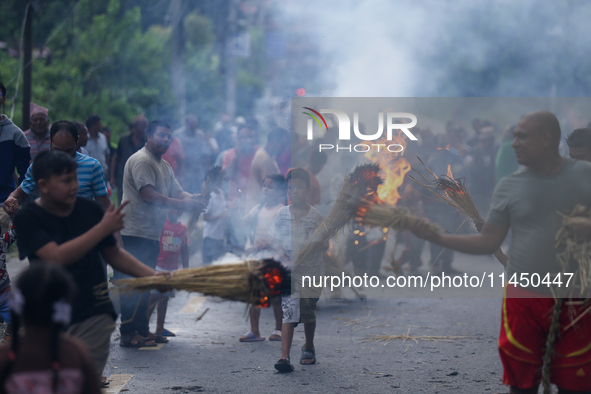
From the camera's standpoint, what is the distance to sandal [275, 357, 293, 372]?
188 inches

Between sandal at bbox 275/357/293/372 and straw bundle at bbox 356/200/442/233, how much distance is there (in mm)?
1716

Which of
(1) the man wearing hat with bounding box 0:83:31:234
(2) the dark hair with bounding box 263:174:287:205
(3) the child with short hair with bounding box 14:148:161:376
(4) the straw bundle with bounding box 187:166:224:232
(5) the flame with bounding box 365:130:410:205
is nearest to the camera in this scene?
(3) the child with short hair with bounding box 14:148:161:376

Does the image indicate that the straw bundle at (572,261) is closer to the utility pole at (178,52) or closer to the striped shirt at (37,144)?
the striped shirt at (37,144)

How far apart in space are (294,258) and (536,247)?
7.61ft

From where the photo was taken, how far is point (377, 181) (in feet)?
17.4

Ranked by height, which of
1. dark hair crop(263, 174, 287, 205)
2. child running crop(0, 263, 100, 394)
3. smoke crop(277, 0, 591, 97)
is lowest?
child running crop(0, 263, 100, 394)

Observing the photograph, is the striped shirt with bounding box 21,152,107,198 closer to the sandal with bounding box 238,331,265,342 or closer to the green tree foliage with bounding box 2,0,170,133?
the sandal with bounding box 238,331,265,342

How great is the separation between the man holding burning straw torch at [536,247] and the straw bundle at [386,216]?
0.05m

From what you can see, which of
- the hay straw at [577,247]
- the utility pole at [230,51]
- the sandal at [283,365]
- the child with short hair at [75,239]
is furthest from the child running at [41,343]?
the utility pole at [230,51]

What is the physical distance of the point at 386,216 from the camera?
3400 mm

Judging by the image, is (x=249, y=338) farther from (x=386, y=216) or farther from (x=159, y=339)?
(x=386, y=216)

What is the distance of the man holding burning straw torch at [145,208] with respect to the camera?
538 cm

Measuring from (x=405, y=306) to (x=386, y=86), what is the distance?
6.56 metres

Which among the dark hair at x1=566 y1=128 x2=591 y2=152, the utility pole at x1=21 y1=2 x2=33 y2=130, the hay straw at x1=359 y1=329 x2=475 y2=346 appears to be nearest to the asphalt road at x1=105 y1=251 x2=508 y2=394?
the hay straw at x1=359 y1=329 x2=475 y2=346
